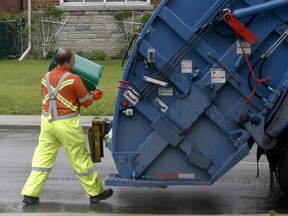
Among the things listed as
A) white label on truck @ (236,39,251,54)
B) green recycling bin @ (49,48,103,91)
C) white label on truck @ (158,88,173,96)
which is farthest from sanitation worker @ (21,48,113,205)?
white label on truck @ (236,39,251,54)

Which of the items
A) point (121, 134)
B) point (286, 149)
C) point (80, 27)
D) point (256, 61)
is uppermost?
point (256, 61)

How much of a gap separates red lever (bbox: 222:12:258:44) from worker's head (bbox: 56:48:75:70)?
165 cm

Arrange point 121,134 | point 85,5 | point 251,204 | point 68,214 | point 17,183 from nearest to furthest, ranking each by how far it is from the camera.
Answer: point 68,214, point 121,134, point 251,204, point 17,183, point 85,5

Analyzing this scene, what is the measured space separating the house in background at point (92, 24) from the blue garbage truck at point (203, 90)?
15526mm

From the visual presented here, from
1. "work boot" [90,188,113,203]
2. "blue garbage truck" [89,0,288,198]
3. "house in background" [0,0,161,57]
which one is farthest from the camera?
"house in background" [0,0,161,57]

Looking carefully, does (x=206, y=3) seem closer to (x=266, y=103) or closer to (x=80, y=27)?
(x=266, y=103)

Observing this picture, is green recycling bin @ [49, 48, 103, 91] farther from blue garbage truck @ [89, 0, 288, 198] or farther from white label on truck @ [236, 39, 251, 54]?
white label on truck @ [236, 39, 251, 54]

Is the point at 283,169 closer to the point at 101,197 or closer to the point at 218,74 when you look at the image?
the point at 218,74

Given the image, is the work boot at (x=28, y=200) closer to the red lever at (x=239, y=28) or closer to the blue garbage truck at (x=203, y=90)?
the blue garbage truck at (x=203, y=90)

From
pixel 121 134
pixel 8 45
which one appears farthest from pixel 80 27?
pixel 121 134

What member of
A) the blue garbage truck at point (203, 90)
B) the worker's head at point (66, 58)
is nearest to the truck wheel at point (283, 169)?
the blue garbage truck at point (203, 90)

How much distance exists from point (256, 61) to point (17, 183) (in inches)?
137

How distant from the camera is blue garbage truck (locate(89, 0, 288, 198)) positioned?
721 centimetres

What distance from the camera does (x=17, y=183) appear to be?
29.7 feet
